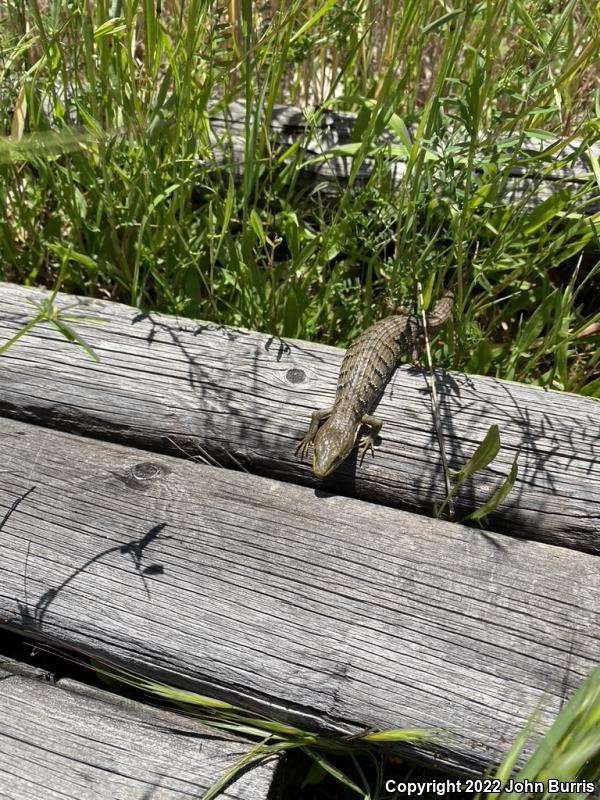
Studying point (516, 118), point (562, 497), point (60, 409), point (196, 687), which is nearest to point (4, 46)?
point (60, 409)

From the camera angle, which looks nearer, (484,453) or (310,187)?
(484,453)

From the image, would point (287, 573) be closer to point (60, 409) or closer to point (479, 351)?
point (60, 409)

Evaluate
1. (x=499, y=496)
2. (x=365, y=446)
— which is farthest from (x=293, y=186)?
(x=499, y=496)

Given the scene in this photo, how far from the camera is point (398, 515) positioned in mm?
2209

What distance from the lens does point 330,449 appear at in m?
2.32

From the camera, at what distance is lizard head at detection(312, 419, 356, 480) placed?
91.1 inches

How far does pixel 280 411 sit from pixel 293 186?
3.61 feet

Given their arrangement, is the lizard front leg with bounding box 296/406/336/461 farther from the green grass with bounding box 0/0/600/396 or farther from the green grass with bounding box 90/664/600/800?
the green grass with bounding box 90/664/600/800

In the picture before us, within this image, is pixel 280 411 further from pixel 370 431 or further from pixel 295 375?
pixel 370 431

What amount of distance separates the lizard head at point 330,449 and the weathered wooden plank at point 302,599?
4.6 inches

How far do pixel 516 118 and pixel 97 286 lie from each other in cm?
199

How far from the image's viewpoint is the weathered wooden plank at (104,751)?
66.7 inches

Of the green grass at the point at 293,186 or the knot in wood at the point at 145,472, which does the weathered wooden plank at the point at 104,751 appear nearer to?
the knot in wood at the point at 145,472

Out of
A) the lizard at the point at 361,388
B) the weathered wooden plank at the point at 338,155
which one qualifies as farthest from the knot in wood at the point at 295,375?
the weathered wooden plank at the point at 338,155
